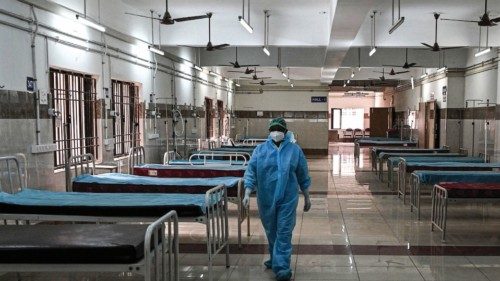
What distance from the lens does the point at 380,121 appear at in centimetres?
2312

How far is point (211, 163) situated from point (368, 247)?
4.14 metres

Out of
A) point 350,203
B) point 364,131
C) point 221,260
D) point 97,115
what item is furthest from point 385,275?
point 364,131

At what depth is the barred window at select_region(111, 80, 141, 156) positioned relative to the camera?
8875 millimetres

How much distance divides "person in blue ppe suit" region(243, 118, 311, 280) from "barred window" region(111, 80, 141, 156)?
4.72 meters

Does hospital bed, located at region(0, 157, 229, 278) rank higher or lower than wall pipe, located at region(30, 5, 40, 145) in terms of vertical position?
lower

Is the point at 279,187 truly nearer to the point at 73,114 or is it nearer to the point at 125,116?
the point at 73,114

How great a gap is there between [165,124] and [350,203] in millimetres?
5110

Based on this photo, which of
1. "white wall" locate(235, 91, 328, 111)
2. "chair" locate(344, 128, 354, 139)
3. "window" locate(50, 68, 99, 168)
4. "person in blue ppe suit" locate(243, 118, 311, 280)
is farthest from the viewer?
"chair" locate(344, 128, 354, 139)

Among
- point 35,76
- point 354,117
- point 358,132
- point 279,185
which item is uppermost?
point 35,76

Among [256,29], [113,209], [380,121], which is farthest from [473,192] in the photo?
[380,121]

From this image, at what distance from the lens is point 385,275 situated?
4488 millimetres

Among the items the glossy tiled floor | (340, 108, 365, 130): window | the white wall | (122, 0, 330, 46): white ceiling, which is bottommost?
the glossy tiled floor

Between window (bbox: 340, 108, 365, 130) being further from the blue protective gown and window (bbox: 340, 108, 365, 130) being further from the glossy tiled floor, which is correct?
the blue protective gown

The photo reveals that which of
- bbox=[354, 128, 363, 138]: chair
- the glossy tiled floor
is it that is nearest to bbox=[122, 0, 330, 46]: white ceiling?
the glossy tiled floor
